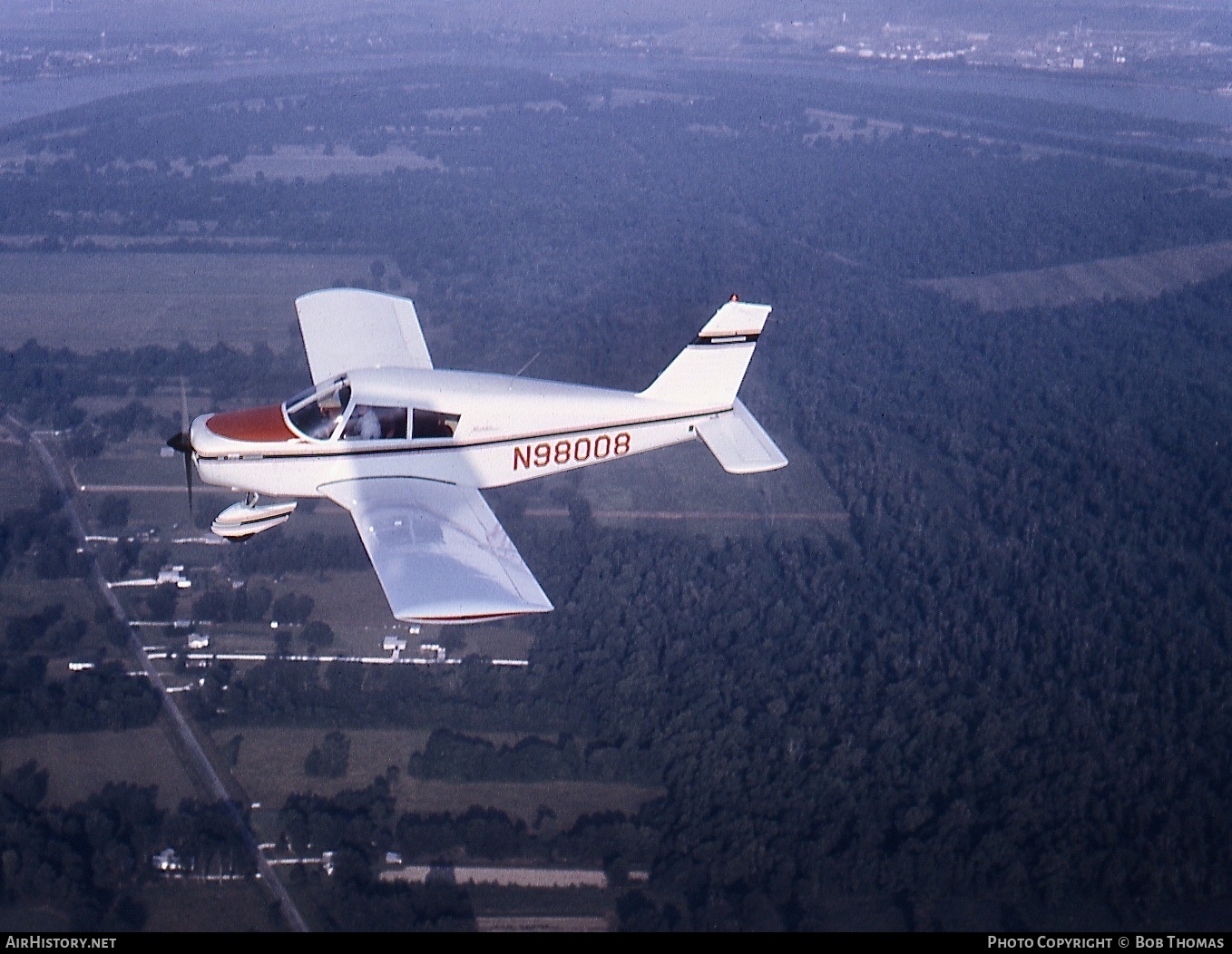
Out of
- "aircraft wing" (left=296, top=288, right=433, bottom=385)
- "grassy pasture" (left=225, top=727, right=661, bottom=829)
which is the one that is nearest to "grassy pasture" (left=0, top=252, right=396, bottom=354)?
"aircraft wing" (left=296, top=288, right=433, bottom=385)

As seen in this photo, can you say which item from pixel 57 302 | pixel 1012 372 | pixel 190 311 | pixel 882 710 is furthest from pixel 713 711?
pixel 57 302

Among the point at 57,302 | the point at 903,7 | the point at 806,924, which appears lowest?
the point at 806,924

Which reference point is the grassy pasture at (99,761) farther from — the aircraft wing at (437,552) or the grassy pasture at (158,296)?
the grassy pasture at (158,296)

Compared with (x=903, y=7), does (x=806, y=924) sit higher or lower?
lower

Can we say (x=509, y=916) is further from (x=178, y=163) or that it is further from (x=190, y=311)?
(x=178, y=163)

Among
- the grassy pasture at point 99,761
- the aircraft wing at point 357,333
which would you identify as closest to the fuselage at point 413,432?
the aircraft wing at point 357,333

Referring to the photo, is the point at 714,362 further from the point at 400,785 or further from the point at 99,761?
the point at 99,761

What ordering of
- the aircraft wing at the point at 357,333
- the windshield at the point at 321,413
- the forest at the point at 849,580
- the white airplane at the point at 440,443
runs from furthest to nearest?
the aircraft wing at the point at 357,333, the forest at the point at 849,580, the windshield at the point at 321,413, the white airplane at the point at 440,443

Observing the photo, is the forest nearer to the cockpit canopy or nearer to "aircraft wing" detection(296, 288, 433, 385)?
"aircraft wing" detection(296, 288, 433, 385)
